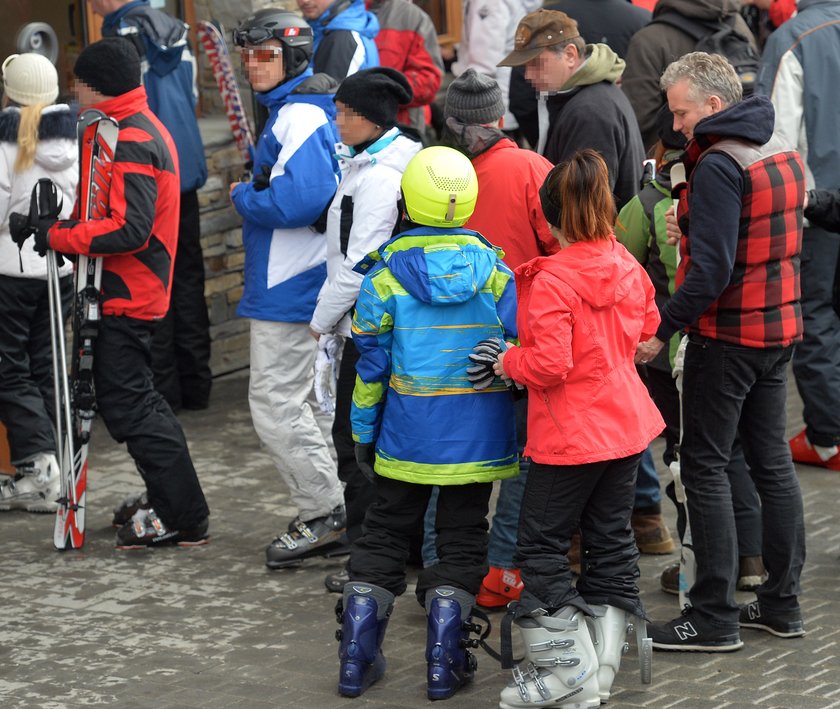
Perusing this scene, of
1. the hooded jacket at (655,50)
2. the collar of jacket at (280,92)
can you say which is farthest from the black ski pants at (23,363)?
the hooded jacket at (655,50)

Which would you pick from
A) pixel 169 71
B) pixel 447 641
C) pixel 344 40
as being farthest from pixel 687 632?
pixel 169 71

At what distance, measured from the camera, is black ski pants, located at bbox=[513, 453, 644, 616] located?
185 inches

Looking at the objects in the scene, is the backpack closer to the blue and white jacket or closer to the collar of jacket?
the blue and white jacket

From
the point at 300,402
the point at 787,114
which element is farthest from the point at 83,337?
the point at 787,114

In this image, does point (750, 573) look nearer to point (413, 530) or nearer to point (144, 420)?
point (413, 530)

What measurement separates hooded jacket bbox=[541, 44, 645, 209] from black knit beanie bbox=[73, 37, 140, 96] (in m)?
1.72

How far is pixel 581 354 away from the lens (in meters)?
4.61

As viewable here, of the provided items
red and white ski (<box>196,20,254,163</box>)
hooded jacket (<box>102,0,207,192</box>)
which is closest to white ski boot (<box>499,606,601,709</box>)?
red and white ski (<box>196,20,254,163</box>)

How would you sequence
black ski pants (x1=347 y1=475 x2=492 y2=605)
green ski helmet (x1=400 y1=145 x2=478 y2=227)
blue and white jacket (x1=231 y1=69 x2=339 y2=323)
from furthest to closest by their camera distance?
blue and white jacket (x1=231 y1=69 x2=339 y2=323), black ski pants (x1=347 y1=475 x2=492 y2=605), green ski helmet (x1=400 y1=145 x2=478 y2=227)

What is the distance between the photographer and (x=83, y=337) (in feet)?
20.4

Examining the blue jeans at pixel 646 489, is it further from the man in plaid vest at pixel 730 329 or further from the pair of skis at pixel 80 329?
the pair of skis at pixel 80 329

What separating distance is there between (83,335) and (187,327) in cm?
226

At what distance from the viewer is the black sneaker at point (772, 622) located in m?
5.27

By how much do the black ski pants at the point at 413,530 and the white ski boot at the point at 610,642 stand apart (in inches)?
16.5
